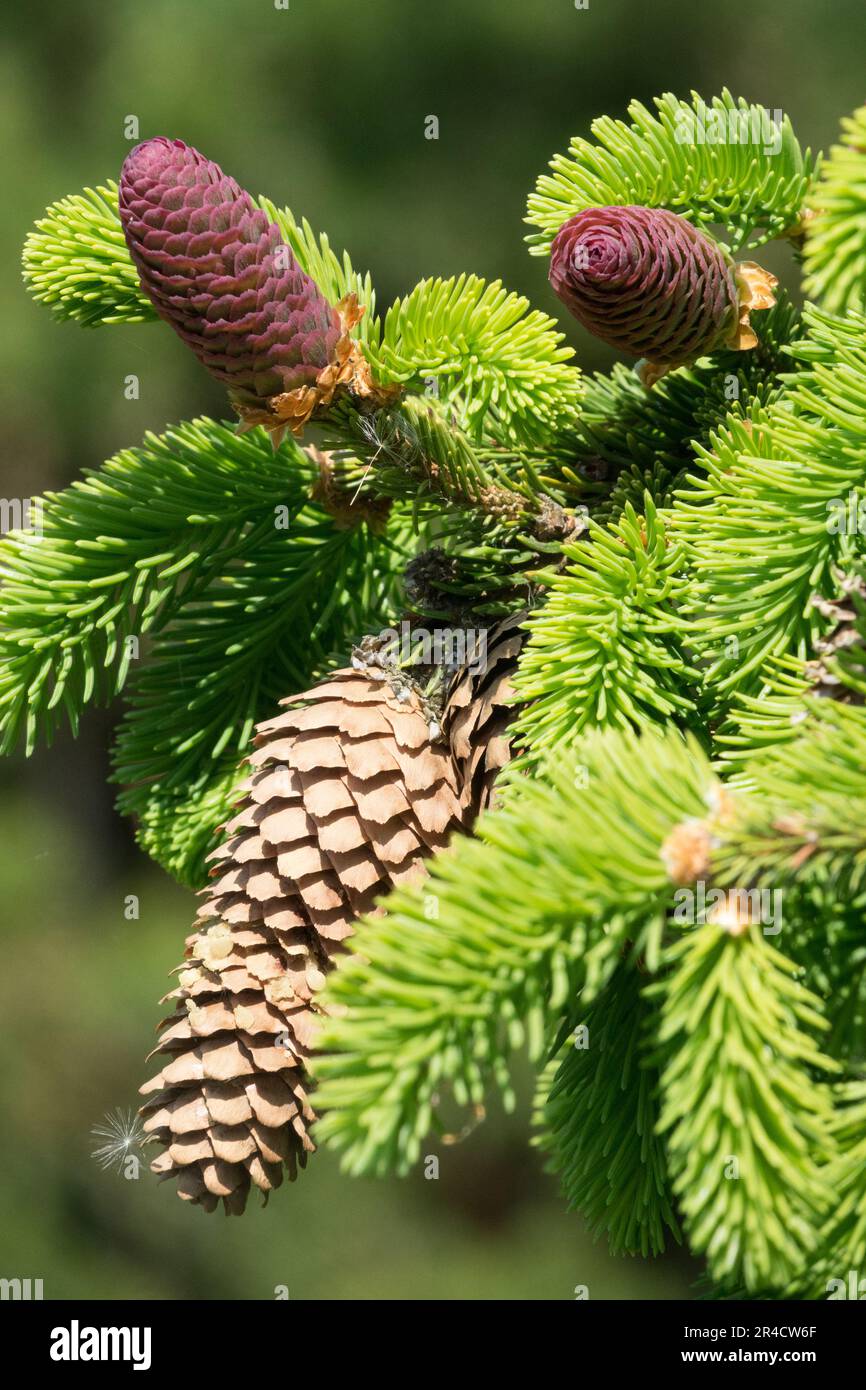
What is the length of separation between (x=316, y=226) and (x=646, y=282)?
6.92ft

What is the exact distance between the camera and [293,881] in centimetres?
48

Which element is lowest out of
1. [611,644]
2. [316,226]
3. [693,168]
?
[611,644]

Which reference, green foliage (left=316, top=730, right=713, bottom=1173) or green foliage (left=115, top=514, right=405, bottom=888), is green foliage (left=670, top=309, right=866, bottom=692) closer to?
green foliage (left=316, top=730, right=713, bottom=1173)

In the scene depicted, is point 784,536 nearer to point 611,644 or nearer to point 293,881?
point 611,644

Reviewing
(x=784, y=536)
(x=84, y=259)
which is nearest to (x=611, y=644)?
(x=784, y=536)

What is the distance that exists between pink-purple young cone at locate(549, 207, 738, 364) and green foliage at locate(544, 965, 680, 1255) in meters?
0.24

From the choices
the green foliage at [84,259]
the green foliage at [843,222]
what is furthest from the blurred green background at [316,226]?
the green foliage at [843,222]

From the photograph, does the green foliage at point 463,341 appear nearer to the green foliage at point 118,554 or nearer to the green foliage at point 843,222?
the green foliage at point 118,554

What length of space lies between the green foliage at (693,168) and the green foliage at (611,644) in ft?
0.57

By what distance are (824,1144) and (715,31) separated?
264 cm

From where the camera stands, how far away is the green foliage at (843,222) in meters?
0.28
